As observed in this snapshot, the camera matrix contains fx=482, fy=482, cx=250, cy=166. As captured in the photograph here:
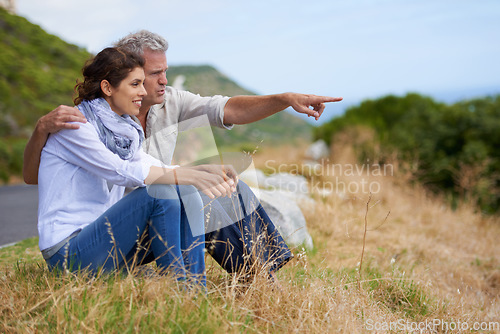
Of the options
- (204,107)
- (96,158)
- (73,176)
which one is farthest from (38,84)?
(96,158)

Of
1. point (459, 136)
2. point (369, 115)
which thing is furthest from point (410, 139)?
point (369, 115)

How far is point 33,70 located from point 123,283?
23332 mm

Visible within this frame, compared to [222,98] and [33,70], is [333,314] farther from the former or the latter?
[33,70]

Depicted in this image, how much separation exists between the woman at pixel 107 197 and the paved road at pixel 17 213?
2800 millimetres

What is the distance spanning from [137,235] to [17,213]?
499 cm

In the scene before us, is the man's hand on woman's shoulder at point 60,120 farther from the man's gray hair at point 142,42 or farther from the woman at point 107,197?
the man's gray hair at point 142,42

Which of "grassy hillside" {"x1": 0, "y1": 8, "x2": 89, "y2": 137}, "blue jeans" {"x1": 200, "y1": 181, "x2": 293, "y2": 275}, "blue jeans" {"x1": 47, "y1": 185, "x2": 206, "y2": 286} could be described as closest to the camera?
"blue jeans" {"x1": 47, "y1": 185, "x2": 206, "y2": 286}

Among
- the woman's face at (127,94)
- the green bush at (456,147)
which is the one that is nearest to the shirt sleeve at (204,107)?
the woman's face at (127,94)

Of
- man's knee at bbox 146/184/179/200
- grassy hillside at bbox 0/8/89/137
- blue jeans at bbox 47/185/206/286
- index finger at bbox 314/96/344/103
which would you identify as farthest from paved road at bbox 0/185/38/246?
grassy hillside at bbox 0/8/89/137

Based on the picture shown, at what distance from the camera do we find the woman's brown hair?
2.65 metres

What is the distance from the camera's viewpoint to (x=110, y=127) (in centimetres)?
261

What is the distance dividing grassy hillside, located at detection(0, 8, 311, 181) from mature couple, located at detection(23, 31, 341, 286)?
18.8 ft

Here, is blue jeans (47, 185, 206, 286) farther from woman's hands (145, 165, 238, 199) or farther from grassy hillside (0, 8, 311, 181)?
grassy hillside (0, 8, 311, 181)

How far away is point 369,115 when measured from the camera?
15086mm
